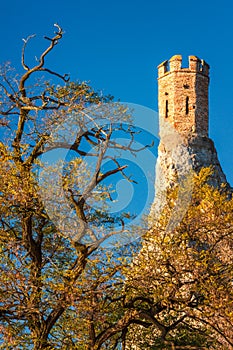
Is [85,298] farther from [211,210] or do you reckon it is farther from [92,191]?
[211,210]

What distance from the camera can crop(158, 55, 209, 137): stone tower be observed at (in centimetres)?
4528

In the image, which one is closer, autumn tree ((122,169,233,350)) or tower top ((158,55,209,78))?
autumn tree ((122,169,233,350))

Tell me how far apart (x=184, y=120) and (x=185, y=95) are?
1.86 metres

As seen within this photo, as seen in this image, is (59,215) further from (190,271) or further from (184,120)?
(184,120)

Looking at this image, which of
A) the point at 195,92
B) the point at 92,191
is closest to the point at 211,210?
the point at 92,191

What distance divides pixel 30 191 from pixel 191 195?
389cm

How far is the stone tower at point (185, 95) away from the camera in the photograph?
45281mm

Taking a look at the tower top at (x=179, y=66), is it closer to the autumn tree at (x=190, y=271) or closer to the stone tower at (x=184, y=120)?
the stone tower at (x=184, y=120)

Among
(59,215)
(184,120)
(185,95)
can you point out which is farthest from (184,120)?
(59,215)

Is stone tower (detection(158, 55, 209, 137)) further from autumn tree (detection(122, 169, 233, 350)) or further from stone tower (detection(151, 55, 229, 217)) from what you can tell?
autumn tree (detection(122, 169, 233, 350))

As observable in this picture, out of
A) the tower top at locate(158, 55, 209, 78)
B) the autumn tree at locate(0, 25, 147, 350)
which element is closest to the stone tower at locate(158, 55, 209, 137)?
the tower top at locate(158, 55, 209, 78)

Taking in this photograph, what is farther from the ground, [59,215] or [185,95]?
[185,95]

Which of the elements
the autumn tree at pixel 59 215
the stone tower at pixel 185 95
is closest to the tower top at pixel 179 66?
the stone tower at pixel 185 95

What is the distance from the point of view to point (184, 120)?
149 feet
